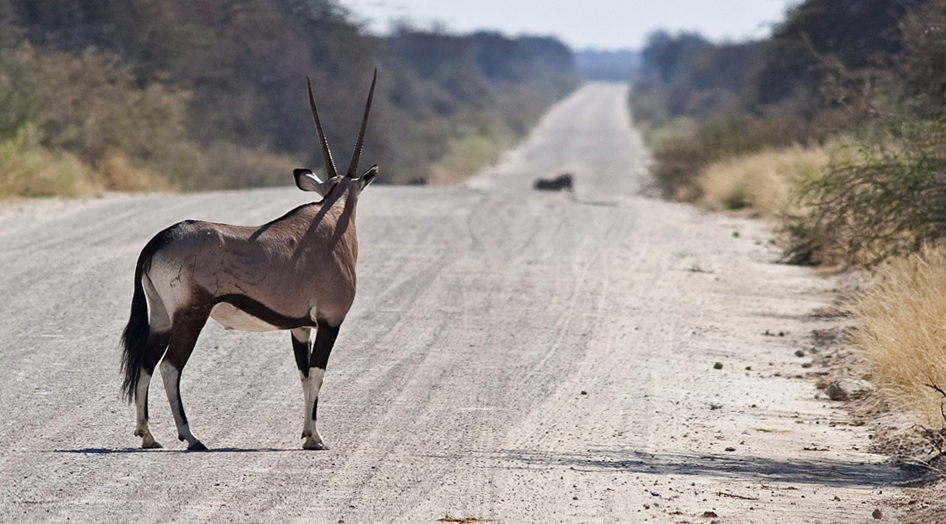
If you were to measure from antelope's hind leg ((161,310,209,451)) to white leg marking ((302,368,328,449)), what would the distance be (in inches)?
22.3

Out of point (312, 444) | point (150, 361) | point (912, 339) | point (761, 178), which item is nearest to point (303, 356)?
point (312, 444)

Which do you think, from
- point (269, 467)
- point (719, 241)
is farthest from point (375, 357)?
point (719, 241)

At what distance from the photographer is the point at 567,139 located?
62.4 m

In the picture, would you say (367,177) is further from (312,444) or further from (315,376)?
(312,444)

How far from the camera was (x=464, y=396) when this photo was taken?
769 centimetres

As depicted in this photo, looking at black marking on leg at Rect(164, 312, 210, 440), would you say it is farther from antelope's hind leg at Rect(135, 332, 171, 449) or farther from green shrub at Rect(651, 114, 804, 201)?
green shrub at Rect(651, 114, 804, 201)

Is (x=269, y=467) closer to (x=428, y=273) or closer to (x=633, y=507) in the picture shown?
(x=633, y=507)

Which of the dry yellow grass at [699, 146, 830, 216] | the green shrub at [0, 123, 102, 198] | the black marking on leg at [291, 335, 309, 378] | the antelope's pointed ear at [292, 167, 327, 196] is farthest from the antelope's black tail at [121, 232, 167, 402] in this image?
the dry yellow grass at [699, 146, 830, 216]

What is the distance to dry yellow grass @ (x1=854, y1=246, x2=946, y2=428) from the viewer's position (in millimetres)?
7227

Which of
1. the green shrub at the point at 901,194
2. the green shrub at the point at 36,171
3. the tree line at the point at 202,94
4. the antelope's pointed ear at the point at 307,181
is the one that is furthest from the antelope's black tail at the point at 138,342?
the tree line at the point at 202,94

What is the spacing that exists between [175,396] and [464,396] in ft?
8.11

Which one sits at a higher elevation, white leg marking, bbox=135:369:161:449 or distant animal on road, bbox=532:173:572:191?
white leg marking, bbox=135:369:161:449

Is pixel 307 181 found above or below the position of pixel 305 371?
above

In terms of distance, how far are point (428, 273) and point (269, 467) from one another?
7.30 metres
